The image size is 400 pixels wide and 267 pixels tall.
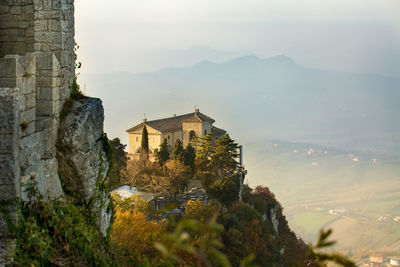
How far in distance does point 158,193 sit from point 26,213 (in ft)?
120

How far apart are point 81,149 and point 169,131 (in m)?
46.9

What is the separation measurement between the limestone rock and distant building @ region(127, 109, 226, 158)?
45.4 metres

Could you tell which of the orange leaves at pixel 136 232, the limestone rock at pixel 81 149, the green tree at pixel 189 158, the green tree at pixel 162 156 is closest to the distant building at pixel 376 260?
the green tree at pixel 189 158

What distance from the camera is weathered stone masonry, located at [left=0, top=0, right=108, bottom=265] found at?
7520mm

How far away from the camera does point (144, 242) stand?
76.6ft

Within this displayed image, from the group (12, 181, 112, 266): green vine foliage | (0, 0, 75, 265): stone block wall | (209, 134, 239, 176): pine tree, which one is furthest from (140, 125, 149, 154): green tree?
(12, 181, 112, 266): green vine foliage

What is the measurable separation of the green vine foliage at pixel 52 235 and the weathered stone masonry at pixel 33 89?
0.23m

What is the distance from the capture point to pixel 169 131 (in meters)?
56.9

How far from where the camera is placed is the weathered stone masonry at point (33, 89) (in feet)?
24.7

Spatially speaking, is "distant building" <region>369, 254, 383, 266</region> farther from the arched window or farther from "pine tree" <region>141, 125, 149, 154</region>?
"pine tree" <region>141, 125, 149, 154</region>

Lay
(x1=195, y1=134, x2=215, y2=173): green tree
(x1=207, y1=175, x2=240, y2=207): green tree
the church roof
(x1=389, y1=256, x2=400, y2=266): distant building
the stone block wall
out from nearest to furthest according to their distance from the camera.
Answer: the stone block wall < (x1=207, y1=175, x2=240, y2=207): green tree < (x1=195, y1=134, x2=215, y2=173): green tree < the church roof < (x1=389, y1=256, x2=400, y2=266): distant building

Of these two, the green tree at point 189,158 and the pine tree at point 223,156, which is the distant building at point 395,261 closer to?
the pine tree at point 223,156

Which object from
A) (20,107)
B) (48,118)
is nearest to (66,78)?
(48,118)

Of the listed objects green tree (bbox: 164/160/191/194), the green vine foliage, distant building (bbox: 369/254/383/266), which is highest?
the green vine foliage
